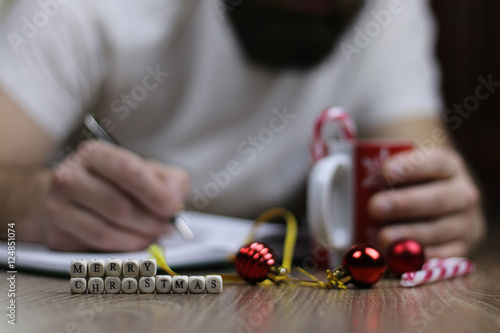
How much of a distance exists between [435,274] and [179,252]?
24 cm

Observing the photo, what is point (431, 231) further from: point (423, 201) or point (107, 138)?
point (107, 138)

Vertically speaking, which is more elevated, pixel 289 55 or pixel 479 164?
pixel 289 55

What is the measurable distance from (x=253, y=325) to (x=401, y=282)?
0.67 ft

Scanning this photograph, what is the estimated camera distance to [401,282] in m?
0.46

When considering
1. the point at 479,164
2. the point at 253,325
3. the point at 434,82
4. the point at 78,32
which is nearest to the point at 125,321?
the point at 253,325

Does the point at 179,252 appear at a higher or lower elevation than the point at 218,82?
lower

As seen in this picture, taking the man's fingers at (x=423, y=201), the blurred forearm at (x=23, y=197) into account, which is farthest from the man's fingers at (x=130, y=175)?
the man's fingers at (x=423, y=201)

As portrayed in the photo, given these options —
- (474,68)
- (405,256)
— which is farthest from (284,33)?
(474,68)

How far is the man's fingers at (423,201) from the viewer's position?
0.54 m

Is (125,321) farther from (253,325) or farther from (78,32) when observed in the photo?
(78,32)

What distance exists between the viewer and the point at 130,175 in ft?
1.78

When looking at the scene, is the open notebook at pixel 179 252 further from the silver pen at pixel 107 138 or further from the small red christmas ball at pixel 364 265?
the small red christmas ball at pixel 364 265

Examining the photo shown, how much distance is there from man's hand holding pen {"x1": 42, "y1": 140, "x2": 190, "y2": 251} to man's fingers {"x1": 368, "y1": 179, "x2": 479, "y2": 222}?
0.23 m

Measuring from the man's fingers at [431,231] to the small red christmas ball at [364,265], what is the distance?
12cm
